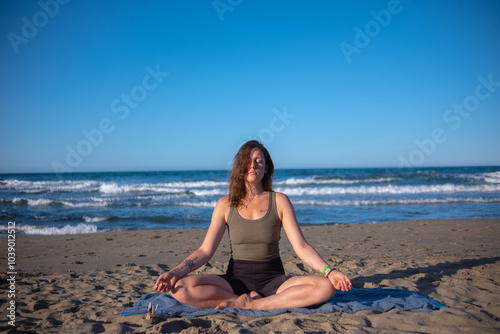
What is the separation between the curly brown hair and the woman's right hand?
3.03 ft

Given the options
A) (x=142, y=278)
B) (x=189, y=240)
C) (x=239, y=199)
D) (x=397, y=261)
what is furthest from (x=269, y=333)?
(x=189, y=240)

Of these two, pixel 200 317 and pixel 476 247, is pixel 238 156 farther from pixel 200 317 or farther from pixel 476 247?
pixel 476 247

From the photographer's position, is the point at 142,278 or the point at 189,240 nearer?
the point at 142,278

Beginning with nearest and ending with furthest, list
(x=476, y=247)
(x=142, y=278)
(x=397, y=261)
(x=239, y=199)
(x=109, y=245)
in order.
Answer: (x=239, y=199), (x=142, y=278), (x=397, y=261), (x=476, y=247), (x=109, y=245)

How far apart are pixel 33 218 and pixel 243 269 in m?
10.9

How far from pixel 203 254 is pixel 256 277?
1.96ft

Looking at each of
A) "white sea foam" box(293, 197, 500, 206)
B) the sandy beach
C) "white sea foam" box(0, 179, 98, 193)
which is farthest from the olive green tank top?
"white sea foam" box(0, 179, 98, 193)

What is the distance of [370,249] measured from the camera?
6.55 metres

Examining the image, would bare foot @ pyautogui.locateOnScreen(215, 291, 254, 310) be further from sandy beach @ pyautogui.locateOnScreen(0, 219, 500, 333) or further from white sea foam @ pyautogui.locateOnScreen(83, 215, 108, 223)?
white sea foam @ pyautogui.locateOnScreen(83, 215, 108, 223)

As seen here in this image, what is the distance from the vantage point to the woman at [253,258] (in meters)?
2.96

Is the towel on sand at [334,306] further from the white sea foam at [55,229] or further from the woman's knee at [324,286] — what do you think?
the white sea foam at [55,229]

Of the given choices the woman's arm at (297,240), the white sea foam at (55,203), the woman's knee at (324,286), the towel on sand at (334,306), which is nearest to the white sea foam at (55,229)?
the white sea foam at (55,203)

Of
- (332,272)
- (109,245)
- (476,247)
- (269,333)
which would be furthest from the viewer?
(109,245)

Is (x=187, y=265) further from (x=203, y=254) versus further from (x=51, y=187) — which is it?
(x=51, y=187)
